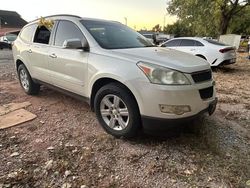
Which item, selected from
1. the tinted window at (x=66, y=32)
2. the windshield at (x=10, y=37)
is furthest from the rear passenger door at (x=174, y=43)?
the windshield at (x=10, y=37)

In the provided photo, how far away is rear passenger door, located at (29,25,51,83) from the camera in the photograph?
474cm

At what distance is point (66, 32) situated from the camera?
4359 millimetres

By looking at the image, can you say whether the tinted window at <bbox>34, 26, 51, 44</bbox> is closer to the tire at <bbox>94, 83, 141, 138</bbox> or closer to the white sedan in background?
the tire at <bbox>94, 83, 141, 138</bbox>

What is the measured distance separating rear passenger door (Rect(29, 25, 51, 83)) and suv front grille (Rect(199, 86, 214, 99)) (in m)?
2.91

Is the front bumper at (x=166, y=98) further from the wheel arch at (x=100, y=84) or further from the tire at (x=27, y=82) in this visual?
the tire at (x=27, y=82)

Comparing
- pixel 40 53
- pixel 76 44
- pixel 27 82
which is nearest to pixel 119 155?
pixel 76 44

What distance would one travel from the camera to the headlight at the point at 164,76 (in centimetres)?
301

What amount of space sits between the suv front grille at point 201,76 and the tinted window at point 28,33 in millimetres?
3693

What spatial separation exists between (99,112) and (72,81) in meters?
0.80

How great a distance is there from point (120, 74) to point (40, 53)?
7.52ft

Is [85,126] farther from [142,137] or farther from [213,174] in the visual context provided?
[213,174]

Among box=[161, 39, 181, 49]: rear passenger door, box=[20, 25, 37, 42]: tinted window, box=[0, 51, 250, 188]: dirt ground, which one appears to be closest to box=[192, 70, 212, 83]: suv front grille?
box=[0, 51, 250, 188]: dirt ground

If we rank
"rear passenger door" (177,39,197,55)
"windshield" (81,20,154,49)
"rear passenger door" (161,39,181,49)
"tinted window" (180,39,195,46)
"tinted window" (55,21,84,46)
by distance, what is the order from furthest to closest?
"rear passenger door" (161,39,181,49) < "tinted window" (180,39,195,46) < "rear passenger door" (177,39,197,55) < "tinted window" (55,21,84,46) < "windshield" (81,20,154,49)

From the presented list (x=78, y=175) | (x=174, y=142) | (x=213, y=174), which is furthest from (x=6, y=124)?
(x=213, y=174)
